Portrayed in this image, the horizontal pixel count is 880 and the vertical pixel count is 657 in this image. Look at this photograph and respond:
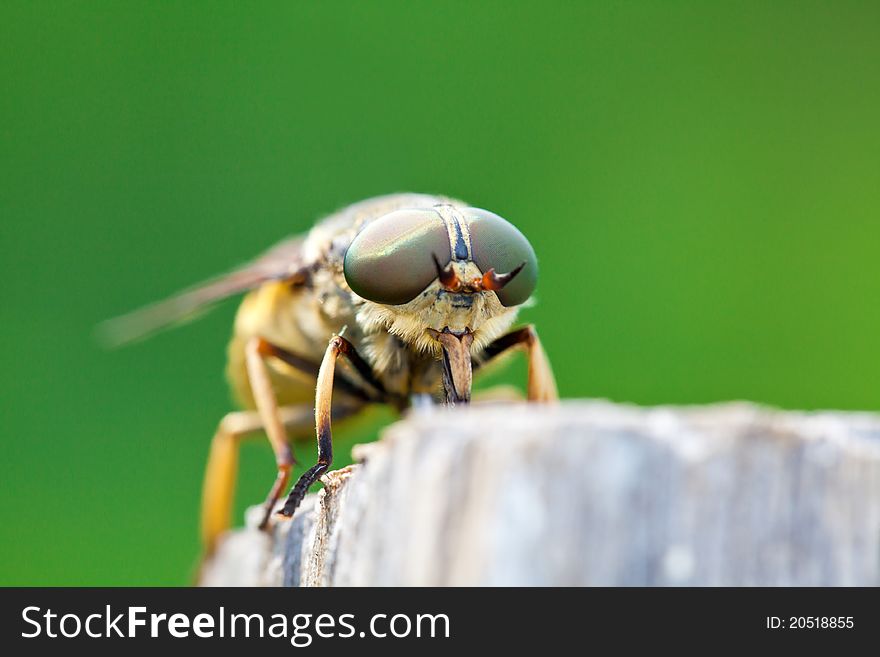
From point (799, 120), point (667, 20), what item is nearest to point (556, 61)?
point (667, 20)

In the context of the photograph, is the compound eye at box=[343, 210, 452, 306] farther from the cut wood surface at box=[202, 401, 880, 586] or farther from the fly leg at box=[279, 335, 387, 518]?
the cut wood surface at box=[202, 401, 880, 586]

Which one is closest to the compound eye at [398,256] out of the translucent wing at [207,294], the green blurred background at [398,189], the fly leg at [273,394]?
the fly leg at [273,394]

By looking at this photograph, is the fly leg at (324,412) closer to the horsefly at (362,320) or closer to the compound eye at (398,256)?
the horsefly at (362,320)

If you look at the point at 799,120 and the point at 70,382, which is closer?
the point at 70,382

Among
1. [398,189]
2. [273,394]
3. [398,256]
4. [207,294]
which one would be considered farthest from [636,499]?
[398,189]

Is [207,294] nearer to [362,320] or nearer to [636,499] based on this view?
[362,320]

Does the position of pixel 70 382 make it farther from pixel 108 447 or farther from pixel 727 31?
pixel 727 31

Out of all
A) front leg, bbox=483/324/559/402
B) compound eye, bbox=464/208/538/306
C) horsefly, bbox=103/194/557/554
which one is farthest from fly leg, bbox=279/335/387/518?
compound eye, bbox=464/208/538/306
